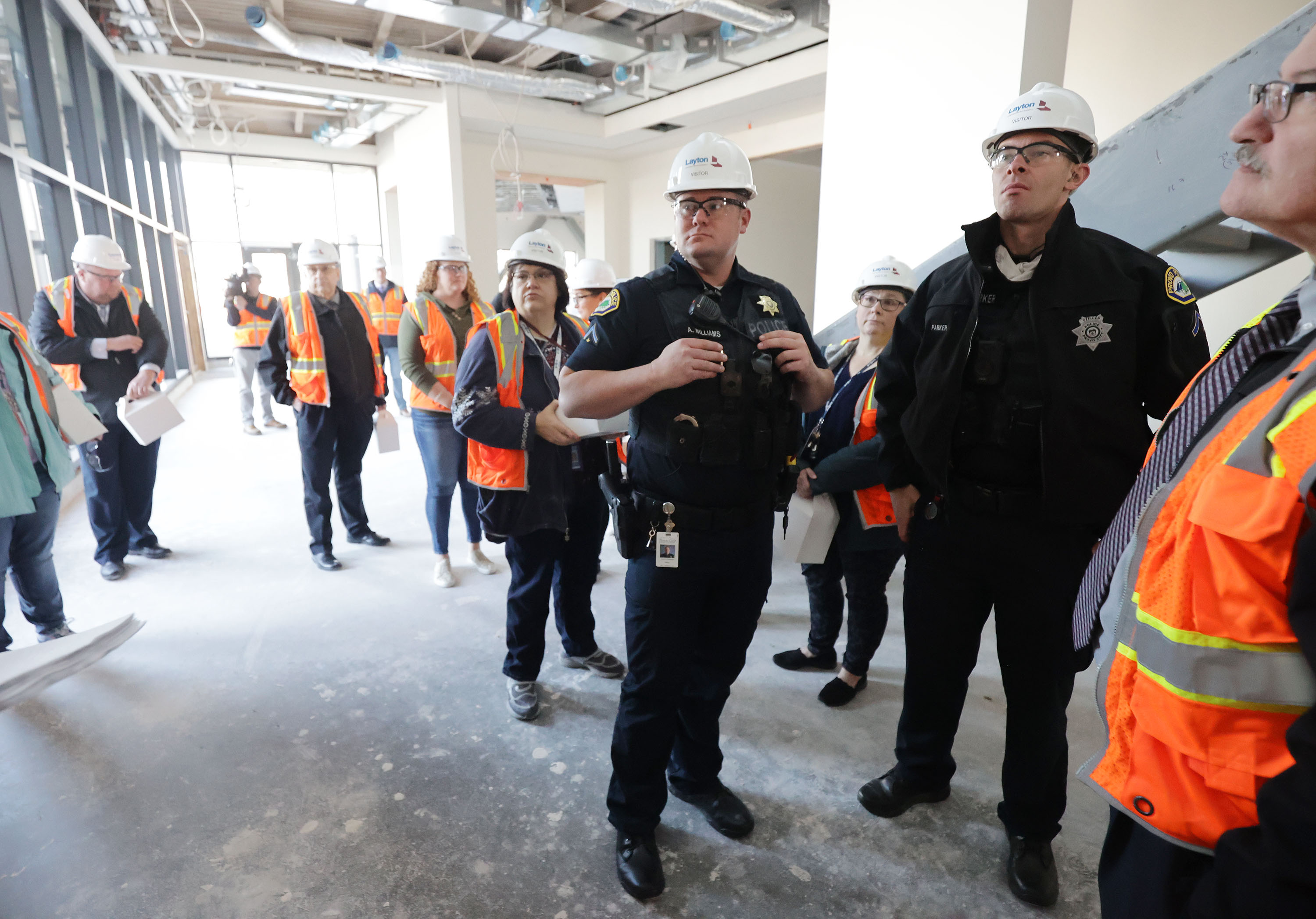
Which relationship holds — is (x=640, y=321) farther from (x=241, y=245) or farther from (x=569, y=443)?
(x=241, y=245)

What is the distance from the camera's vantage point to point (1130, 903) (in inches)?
35.5

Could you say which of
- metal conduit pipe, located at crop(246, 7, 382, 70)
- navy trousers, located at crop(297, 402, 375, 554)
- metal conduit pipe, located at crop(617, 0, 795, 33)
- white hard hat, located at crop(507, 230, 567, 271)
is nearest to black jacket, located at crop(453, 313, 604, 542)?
white hard hat, located at crop(507, 230, 567, 271)

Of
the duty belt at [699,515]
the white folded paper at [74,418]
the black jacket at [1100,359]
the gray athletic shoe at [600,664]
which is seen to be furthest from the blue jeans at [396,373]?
the black jacket at [1100,359]

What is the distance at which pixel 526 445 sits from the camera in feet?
8.36

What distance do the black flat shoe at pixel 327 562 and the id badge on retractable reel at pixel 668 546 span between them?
3.00 metres

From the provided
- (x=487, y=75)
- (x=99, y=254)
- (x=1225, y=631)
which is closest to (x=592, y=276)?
(x=99, y=254)

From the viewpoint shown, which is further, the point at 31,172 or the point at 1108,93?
the point at 31,172

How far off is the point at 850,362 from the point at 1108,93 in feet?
10.0

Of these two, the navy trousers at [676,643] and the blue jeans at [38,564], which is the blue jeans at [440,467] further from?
the navy trousers at [676,643]

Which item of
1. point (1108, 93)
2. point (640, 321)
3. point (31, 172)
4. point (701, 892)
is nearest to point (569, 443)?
point (640, 321)

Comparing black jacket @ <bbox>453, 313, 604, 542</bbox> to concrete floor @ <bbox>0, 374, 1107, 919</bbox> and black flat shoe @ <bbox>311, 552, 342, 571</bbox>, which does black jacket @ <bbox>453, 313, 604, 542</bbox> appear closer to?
concrete floor @ <bbox>0, 374, 1107, 919</bbox>

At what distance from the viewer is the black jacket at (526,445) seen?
8.32ft

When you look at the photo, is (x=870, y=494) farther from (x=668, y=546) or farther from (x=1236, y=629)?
(x=1236, y=629)

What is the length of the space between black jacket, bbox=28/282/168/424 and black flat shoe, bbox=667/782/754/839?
12.6ft
